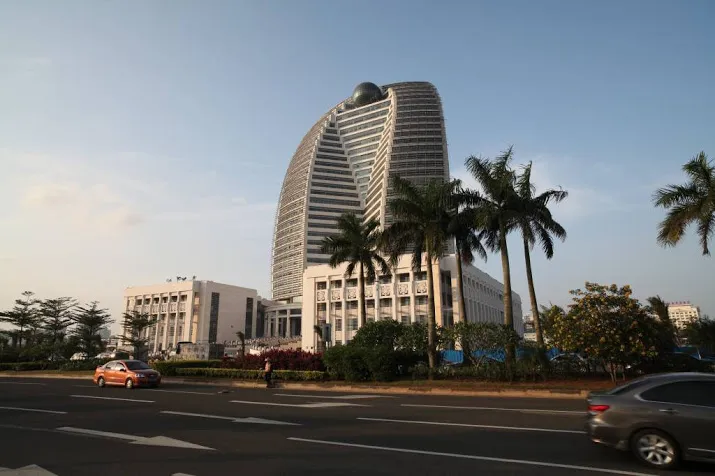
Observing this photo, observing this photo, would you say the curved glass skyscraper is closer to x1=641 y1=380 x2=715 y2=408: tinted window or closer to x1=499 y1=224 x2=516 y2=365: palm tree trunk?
x1=499 y1=224 x2=516 y2=365: palm tree trunk

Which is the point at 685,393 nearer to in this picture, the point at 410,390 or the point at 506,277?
the point at 410,390

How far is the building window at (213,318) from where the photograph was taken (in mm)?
107525

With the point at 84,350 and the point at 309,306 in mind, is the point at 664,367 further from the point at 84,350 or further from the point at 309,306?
the point at 309,306

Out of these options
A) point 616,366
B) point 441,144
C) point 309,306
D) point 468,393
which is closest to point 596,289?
point 616,366

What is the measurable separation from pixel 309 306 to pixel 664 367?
59503 millimetres

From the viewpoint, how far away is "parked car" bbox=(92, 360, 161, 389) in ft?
73.7

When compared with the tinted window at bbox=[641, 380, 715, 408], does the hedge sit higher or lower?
lower

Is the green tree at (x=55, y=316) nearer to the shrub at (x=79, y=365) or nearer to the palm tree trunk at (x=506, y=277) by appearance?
the shrub at (x=79, y=365)

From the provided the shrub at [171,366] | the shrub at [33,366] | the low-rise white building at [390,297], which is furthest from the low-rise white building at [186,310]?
the shrub at [171,366]

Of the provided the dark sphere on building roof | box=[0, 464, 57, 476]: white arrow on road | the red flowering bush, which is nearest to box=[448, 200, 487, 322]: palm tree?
the red flowering bush

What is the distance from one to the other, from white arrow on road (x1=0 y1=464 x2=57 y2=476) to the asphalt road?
0.03m

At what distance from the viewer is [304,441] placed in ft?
29.0

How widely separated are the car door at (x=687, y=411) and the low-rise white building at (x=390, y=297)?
192 feet

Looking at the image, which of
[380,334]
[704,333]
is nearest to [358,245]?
[380,334]
